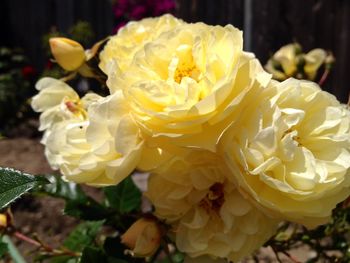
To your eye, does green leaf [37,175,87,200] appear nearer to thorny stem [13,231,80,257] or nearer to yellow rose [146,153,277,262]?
thorny stem [13,231,80,257]

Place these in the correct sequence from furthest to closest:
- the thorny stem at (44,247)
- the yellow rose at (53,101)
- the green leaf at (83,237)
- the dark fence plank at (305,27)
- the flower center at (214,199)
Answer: the dark fence plank at (305,27), the green leaf at (83,237), the thorny stem at (44,247), the yellow rose at (53,101), the flower center at (214,199)

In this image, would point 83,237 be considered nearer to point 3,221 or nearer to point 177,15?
point 3,221

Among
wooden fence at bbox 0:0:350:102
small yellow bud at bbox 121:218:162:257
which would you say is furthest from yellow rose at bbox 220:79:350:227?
wooden fence at bbox 0:0:350:102

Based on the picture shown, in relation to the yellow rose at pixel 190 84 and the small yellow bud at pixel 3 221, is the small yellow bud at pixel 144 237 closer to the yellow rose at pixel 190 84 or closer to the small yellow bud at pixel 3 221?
the yellow rose at pixel 190 84

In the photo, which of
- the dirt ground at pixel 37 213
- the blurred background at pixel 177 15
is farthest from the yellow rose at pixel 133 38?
the dirt ground at pixel 37 213

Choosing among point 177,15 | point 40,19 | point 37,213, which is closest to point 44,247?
point 37,213

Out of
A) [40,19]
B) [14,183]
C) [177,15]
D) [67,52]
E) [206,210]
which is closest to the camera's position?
[14,183]
